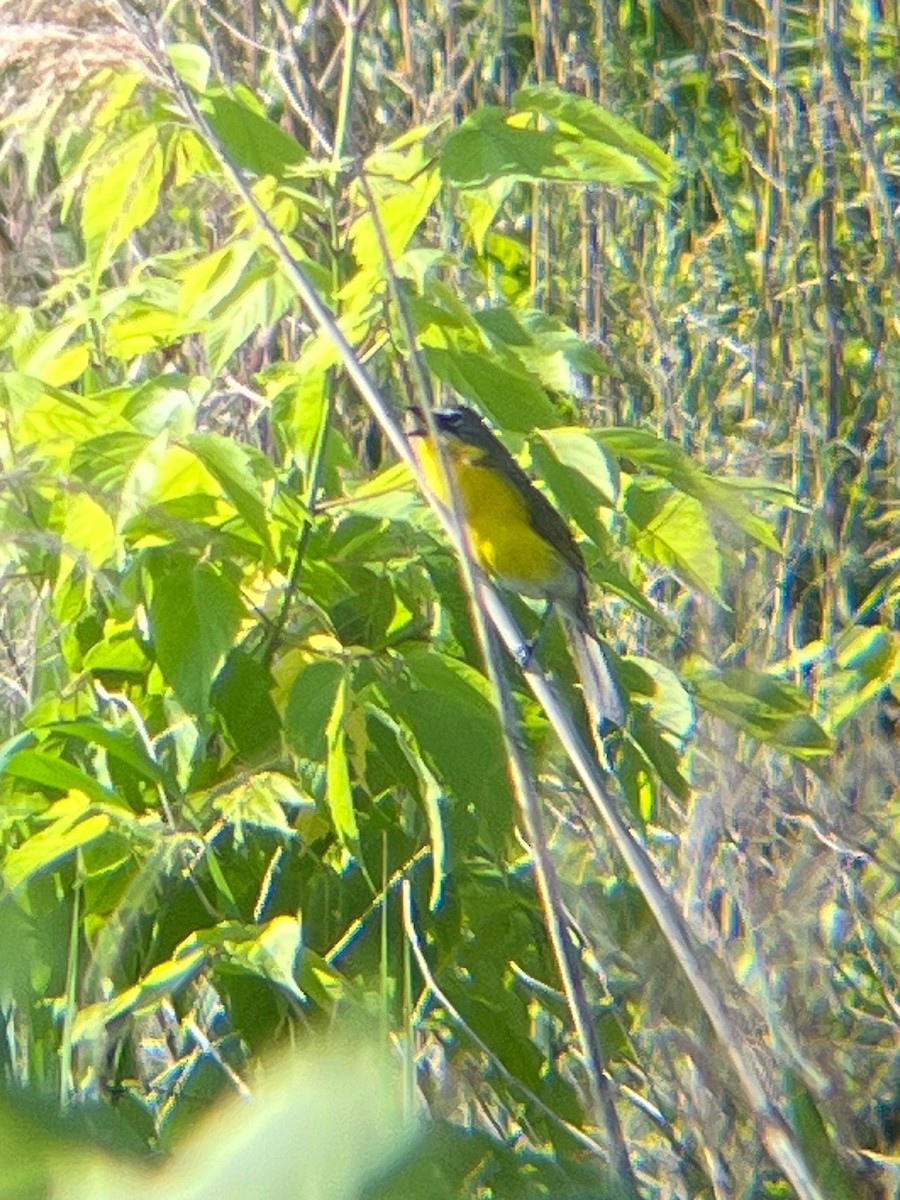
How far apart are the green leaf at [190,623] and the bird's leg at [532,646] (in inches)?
10.6

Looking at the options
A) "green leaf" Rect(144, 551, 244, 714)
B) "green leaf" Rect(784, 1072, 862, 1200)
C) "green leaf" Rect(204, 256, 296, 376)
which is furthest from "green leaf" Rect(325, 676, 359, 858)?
"green leaf" Rect(784, 1072, 862, 1200)

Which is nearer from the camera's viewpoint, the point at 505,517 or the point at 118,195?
the point at 118,195

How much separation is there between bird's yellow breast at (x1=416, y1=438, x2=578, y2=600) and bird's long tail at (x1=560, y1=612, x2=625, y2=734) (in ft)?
2.06

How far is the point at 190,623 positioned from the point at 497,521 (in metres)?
1.34

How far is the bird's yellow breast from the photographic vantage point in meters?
2.67

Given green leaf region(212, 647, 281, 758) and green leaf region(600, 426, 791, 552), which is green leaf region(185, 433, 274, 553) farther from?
green leaf region(600, 426, 791, 552)

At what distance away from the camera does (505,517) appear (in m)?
2.93

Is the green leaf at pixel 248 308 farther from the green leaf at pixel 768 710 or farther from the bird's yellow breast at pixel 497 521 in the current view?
the bird's yellow breast at pixel 497 521

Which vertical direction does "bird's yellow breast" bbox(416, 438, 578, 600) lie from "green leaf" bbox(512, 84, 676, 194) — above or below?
below

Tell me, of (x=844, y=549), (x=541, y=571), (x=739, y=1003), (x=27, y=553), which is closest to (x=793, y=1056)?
(x=739, y=1003)

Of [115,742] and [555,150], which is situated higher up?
[555,150]

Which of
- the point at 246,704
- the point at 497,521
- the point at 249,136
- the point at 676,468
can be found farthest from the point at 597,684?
the point at 497,521

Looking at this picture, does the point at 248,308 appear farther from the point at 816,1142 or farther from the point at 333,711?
the point at 816,1142

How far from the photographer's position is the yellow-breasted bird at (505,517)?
239cm
